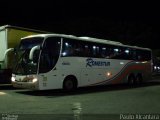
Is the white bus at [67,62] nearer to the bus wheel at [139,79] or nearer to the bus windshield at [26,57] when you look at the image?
the bus windshield at [26,57]

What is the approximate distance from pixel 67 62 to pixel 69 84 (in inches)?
48.0

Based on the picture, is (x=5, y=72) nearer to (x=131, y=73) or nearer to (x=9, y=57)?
(x=9, y=57)

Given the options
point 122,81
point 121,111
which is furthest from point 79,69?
Answer: point 121,111

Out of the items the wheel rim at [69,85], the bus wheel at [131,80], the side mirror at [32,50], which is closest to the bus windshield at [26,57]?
the side mirror at [32,50]

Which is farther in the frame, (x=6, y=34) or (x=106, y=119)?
(x=6, y=34)

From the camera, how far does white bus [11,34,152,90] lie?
1631 cm

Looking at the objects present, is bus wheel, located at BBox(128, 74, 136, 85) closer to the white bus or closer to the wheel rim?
the white bus

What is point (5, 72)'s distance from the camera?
18.8 meters

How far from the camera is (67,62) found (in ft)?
58.6

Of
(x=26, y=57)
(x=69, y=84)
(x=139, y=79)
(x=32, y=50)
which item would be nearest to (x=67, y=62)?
(x=69, y=84)

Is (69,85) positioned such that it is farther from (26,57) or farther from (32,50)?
(32,50)

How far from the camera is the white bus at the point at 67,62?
1631 centimetres

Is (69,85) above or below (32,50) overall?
below

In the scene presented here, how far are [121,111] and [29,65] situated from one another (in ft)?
22.0
